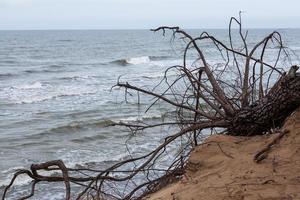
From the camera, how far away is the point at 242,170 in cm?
394

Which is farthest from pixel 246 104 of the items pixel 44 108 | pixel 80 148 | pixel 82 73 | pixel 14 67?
pixel 14 67

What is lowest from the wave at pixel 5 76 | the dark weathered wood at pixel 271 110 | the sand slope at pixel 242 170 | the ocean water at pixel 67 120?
the wave at pixel 5 76

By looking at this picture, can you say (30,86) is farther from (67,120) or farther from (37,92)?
(67,120)

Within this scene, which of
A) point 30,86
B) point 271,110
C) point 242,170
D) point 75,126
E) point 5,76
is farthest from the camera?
point 5,76

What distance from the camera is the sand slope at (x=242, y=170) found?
3.56 meters

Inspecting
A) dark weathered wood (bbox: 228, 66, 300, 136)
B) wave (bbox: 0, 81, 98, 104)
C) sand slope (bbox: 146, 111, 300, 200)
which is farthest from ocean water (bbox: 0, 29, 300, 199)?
sand slope (bbox: 146, 111, 300, 200)

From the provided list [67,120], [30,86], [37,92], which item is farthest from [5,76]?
[67,120]

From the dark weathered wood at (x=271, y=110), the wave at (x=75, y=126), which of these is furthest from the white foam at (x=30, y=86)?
the dark weathered wood at (x=271, y=110)

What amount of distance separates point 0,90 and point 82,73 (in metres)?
9.39

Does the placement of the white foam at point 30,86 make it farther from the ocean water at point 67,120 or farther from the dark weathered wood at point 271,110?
the dark weathered wood at point 271,110

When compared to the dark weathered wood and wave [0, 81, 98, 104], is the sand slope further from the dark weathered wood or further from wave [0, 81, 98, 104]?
wave [0, 81, 98, 104]

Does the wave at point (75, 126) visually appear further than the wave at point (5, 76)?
No

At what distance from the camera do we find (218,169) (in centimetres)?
422

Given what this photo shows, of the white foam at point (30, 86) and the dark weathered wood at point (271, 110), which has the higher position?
the dark weathered wood at point (271, 110)
